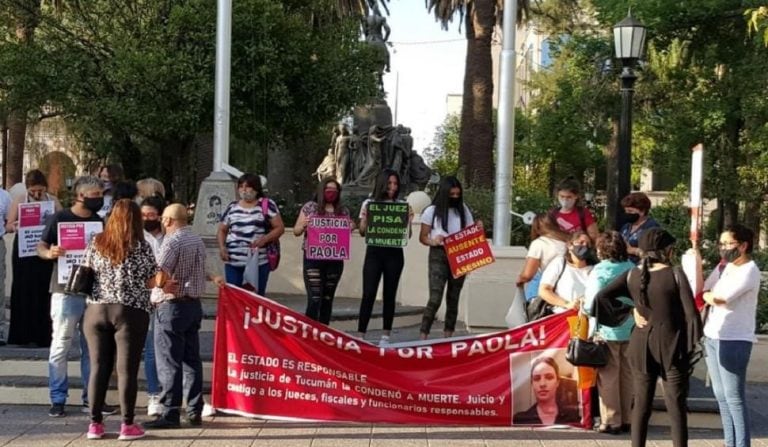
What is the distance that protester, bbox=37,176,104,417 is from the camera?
7.79 metres

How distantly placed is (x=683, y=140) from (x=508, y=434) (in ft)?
71.0

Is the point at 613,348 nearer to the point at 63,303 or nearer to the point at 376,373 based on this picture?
the point at 376,373

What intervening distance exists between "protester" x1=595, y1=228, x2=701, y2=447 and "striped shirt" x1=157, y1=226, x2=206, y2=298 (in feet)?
10.3

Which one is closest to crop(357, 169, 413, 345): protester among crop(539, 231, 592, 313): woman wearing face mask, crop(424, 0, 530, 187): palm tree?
crop(539, 231, 592, 313): woman wearing face mask

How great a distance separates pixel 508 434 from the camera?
7867 millimetres

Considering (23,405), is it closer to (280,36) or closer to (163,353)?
(163,353)

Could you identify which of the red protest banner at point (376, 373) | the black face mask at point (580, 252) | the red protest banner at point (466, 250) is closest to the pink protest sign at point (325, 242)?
the red protest banner at point (466, 250)

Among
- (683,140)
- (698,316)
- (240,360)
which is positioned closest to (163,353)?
(240,360)

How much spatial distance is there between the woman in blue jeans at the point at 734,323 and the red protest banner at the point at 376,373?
137cm

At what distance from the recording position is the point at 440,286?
9656 mm

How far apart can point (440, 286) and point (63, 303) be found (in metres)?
3.61

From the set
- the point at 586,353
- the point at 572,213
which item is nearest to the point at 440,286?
the point at 572,213

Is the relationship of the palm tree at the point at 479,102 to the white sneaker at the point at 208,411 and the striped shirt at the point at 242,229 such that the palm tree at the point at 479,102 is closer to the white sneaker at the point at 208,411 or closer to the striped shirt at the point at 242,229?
the striped shirt at the point at 242,229

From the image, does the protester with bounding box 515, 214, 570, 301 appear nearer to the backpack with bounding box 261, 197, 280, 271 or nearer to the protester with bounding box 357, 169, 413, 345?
the protester with bounding box 357, 169, 413, 345
